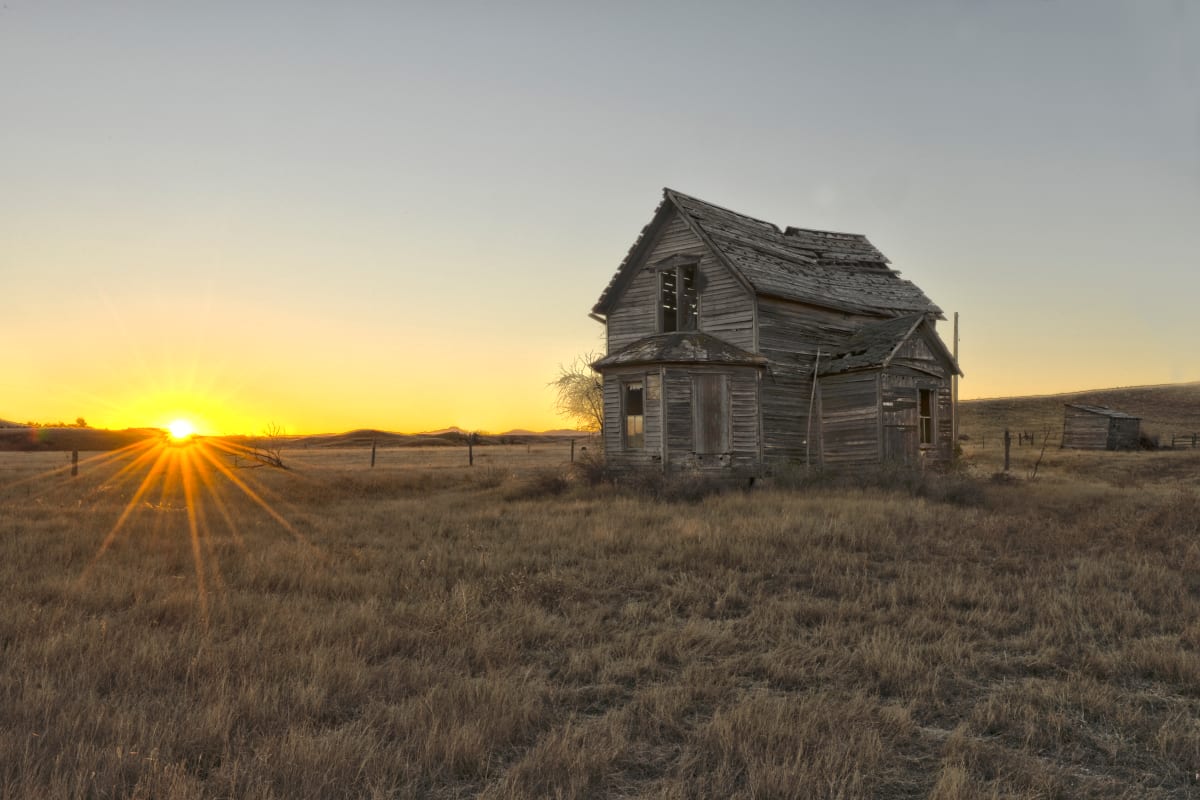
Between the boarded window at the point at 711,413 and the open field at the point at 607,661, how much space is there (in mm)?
7251

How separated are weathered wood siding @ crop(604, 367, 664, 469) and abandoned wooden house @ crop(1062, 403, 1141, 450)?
36413 mm

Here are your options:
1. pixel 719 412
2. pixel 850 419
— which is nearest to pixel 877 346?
pixel 850 419

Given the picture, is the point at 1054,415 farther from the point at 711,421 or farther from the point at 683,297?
the point at 711,421

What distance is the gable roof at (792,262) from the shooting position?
20.1m

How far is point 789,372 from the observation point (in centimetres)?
2017

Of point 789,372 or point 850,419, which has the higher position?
point 789,372

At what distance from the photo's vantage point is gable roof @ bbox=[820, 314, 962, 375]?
19.3 metres

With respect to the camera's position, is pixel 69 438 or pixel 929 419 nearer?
pixel 929 419

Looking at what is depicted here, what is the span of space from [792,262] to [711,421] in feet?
21.9

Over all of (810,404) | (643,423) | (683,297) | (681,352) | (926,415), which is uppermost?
(683,297)

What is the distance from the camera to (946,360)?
2181cm

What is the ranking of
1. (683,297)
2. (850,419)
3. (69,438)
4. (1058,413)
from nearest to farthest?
(850,419), (683,297), (69,438), (1058,413)

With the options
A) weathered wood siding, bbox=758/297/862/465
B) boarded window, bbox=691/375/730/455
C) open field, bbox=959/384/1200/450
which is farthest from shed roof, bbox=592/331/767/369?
open field, bbox=959/384/1200/450

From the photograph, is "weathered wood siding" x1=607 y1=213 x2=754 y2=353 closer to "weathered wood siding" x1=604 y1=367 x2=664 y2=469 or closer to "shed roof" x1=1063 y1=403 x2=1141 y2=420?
"weathered wood siding" x1=604 y1=367 x2=664 y2=469
